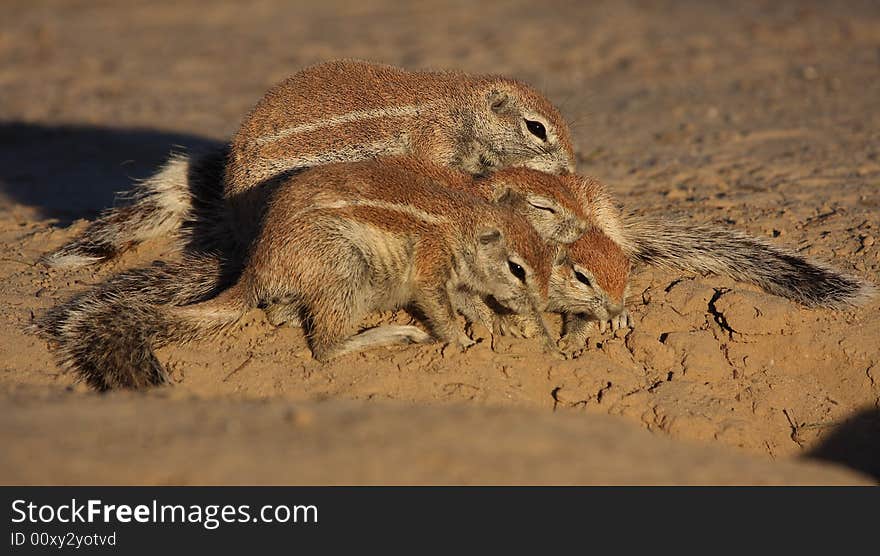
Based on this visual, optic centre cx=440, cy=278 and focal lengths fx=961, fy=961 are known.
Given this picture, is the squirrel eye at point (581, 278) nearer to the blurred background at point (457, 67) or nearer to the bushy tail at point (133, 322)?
the bushy tail at point (133, 322)

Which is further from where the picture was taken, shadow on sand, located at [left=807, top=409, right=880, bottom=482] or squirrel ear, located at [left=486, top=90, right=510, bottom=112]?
squirrel ear, located at [left=486, top=90, right=510, bottom=112]

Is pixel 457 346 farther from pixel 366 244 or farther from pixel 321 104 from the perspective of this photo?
pixel 321 104

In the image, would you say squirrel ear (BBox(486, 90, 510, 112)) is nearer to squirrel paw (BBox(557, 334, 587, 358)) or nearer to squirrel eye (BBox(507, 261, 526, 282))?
squirrel eye (BBox(507, 261, 526, 282))

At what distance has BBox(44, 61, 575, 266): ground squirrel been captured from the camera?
639 cm

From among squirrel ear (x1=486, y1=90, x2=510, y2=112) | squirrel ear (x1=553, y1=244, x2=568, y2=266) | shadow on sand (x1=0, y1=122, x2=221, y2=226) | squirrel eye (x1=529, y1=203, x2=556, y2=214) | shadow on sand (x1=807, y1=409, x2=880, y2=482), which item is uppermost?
shadow on sand (x1=0, y1=122, x2=221, y2=226)

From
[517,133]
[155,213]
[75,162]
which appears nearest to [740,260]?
[517,133]

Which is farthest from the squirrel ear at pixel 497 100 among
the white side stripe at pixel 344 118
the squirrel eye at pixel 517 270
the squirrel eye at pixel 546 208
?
the squirrel eye at pixel 517 270

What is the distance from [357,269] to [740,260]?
8.61ft

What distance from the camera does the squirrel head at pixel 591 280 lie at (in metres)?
5.59

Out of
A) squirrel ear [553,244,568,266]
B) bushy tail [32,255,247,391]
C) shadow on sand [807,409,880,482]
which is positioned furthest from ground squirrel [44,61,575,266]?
shadow on sand [807,409,880,482]

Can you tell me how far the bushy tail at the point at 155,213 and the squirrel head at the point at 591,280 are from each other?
9.16ft

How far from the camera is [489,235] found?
536 centimetres

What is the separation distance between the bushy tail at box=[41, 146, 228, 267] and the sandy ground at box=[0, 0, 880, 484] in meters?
0.17

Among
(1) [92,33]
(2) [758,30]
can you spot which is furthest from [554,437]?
(1) [92,33]
